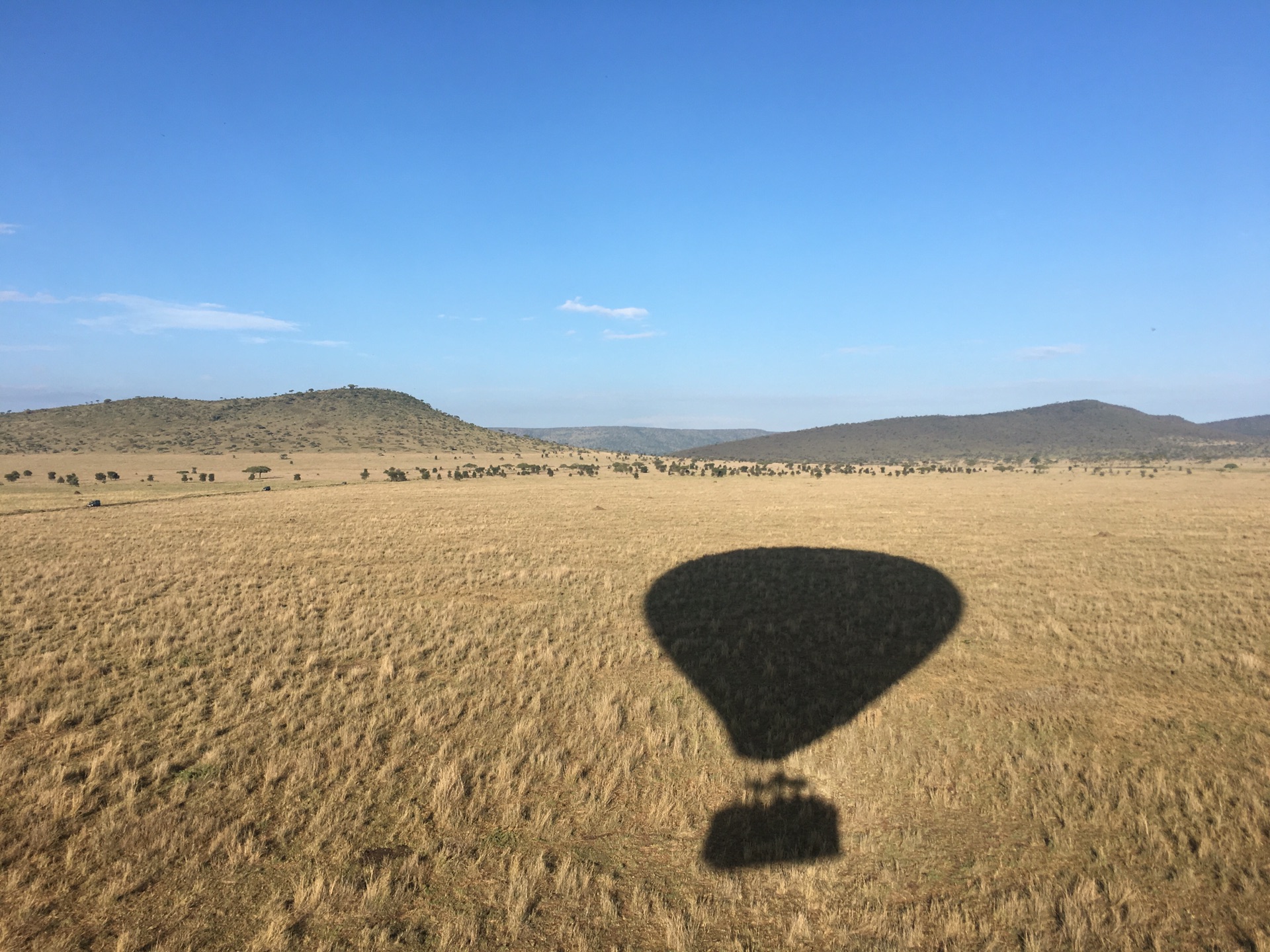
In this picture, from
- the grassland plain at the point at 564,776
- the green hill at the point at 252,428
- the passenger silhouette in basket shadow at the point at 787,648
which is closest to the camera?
the grassland plain at the point at 564,776

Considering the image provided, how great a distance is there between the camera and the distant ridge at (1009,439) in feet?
431

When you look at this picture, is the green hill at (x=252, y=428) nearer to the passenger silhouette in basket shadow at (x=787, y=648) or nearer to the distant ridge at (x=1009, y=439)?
the distant ridge at (x=1009, y=439)

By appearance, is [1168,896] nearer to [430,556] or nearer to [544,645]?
[544,645]

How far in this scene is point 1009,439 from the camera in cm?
14912

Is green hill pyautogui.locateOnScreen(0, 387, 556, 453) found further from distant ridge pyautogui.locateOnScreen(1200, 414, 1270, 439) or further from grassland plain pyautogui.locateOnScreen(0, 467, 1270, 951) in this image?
distant ridge pyautogui.locateOnScreen(1200, 414, 1270, 439)

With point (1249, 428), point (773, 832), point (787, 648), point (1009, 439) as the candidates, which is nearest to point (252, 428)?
point (787, 648)

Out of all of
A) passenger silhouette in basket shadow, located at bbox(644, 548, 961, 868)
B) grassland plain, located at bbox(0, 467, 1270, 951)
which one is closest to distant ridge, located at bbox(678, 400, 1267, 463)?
passenger silhouette in basket shadow, located at bbox(644, 548, 961, 868)

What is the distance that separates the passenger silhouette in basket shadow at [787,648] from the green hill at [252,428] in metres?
94.5

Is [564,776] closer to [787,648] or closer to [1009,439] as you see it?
[787,648]

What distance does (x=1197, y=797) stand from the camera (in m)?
5.77

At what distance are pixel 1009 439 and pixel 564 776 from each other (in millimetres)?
168541

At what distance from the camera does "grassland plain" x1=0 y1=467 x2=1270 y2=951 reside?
4.41m

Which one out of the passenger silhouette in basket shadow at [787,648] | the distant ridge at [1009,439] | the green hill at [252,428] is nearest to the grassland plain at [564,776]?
the passenger silhouette in basket shadow at [787,648]

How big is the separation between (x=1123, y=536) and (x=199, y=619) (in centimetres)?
2742
